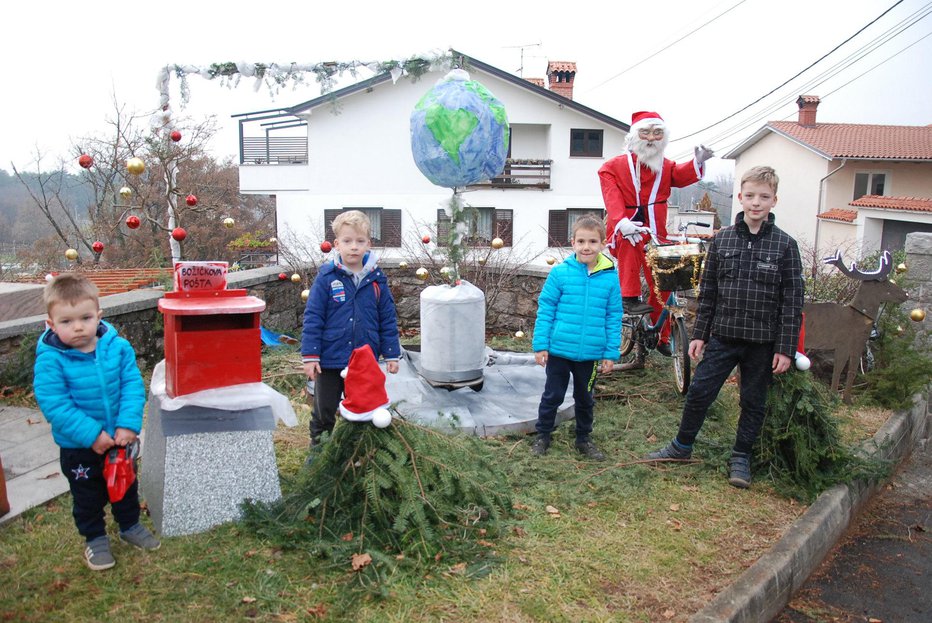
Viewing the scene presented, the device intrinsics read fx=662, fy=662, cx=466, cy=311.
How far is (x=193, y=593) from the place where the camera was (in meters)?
2.60

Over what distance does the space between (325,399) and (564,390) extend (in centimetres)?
151

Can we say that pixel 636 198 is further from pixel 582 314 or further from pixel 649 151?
pixel 582 314

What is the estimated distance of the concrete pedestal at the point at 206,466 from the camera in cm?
304

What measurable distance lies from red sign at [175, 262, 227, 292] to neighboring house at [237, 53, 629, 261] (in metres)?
19.7

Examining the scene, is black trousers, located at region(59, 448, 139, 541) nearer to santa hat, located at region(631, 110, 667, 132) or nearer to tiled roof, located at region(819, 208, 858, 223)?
santa hat, located at region(631, 110, 667, 132)

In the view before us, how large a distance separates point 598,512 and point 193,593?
2005 millimetres

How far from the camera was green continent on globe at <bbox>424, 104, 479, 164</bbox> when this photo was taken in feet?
17.2

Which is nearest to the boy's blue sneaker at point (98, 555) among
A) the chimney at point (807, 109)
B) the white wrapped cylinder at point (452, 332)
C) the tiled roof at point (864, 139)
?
the white wrapped cylinder at point (452, 332)

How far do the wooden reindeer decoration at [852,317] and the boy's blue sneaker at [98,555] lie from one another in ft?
16.7

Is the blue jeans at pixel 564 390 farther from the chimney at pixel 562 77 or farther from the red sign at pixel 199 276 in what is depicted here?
the chimney at pixel 562 77

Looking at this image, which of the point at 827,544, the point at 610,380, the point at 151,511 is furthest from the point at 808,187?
the point at 151,511

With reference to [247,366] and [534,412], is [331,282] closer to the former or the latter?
[247,366]

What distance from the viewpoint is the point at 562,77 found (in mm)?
27562

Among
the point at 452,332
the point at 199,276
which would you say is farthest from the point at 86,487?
the point at 452,332
